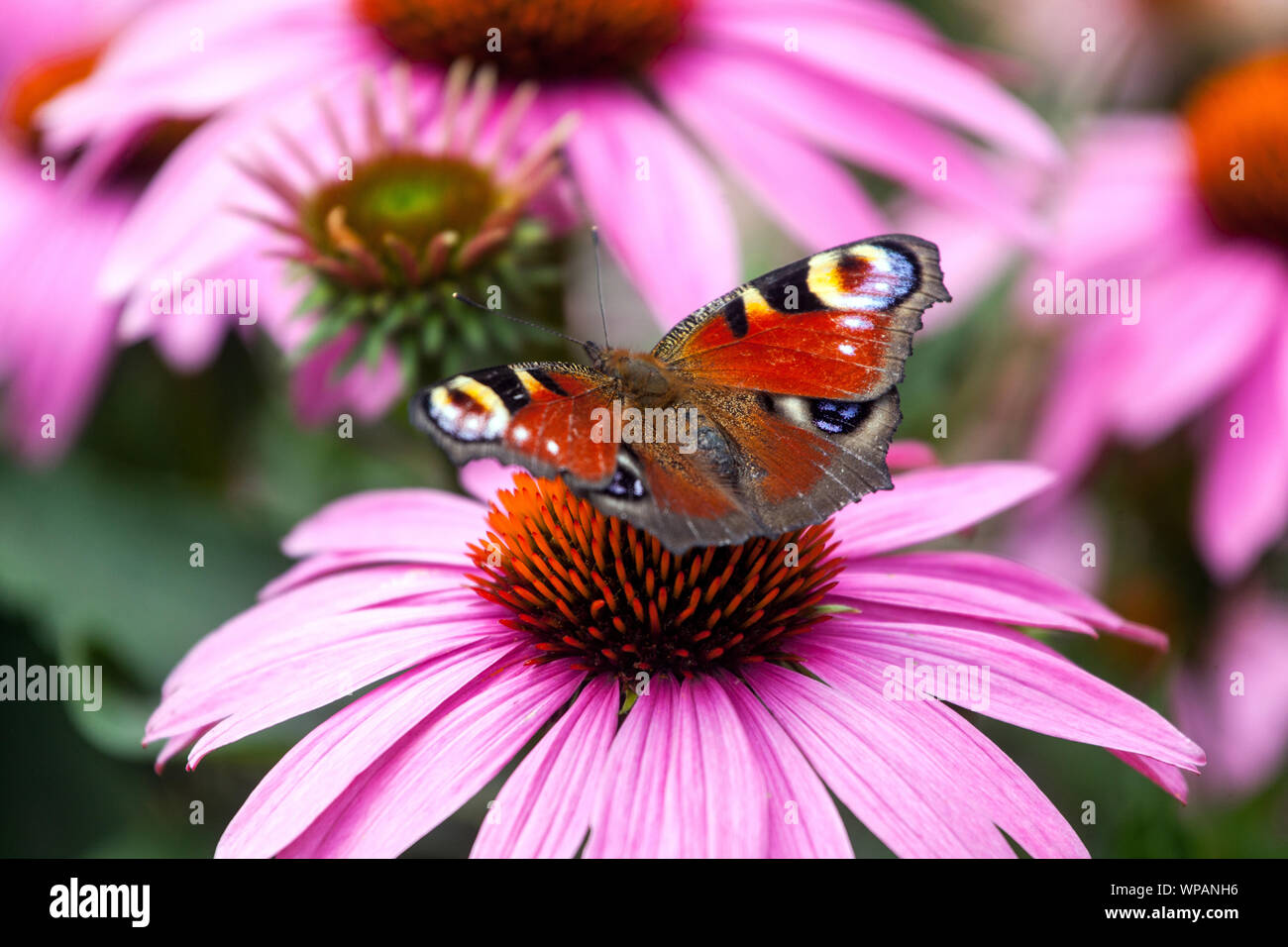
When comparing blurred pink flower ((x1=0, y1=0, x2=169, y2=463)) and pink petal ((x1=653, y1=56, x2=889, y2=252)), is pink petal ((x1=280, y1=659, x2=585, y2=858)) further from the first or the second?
blurred pink flower ((x1=0, y1=0, x2=169, y2=463))

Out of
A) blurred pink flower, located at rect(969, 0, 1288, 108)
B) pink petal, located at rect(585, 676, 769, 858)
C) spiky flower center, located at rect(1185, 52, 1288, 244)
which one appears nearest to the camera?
pink petal, located at rect(585, 676, 769, 858)

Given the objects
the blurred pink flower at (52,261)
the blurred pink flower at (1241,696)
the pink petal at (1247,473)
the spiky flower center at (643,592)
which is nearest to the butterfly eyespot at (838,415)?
the spiky flower center at (643,592)

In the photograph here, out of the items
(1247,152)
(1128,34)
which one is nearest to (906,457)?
(1247,152)

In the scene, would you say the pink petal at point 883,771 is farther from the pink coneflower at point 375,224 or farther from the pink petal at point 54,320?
the pink petal at point 54,320

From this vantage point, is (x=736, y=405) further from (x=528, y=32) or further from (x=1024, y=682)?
(x=528, y=32)

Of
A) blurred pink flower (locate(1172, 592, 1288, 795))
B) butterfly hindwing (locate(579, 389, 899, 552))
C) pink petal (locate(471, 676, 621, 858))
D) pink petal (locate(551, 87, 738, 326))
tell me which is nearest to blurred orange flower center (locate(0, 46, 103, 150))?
pink petal (locate(551, 87, 738, 326))

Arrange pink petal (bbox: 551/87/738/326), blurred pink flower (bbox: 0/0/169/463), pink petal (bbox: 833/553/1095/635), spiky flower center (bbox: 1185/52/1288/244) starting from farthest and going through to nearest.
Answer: spiky flower center (bbox: 1185/52/1288/244) → blurred pink flower (bbox: 0/0/169/463) → pink petal (bbox: 551/87/738/326) → pink petal (bbox: 833/553/1095/635)
